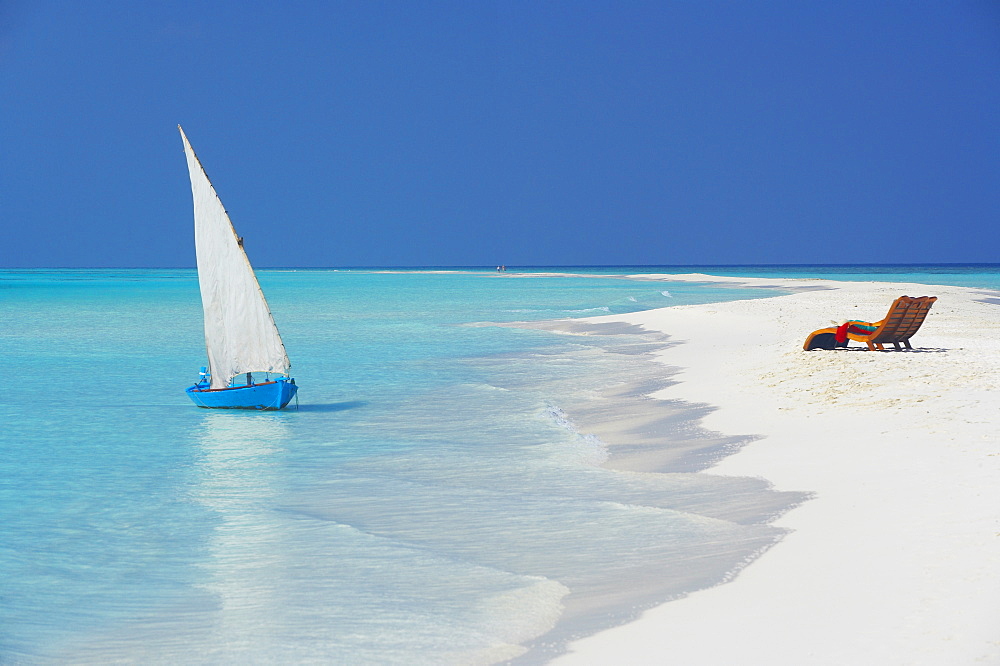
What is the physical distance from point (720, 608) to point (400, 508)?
4849 mm

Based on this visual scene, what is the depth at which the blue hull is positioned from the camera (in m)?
18.5

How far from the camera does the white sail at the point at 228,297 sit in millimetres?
18047

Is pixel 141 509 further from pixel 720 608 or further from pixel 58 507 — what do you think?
pixel 720 608

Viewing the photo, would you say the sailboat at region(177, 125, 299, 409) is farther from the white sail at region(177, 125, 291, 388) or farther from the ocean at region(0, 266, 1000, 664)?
the ocean at region(0, 266, 1000, 664)

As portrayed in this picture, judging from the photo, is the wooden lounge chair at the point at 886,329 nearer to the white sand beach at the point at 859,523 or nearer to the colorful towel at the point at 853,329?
the colorful towel at the point at 853,329

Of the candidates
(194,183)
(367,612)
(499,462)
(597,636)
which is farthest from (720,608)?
(194,183)

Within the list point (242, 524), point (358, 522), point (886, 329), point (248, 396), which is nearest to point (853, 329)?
point (886, 329)

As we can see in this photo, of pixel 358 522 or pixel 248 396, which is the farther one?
pixel 248 396

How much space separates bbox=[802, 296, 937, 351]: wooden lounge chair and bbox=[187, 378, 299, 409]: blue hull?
36.4ft

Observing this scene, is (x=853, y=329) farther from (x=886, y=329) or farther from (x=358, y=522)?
(x=358, y=522)

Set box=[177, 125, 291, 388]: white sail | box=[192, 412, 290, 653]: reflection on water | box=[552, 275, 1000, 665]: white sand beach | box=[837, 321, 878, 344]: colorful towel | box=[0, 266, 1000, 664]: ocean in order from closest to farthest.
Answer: box=[552, 275, 1000, 665]: white sand beach < box=[0, 266, 1000, 664]: ocean < box=[192, 412, 290, 653]: reflection on water < box=[177, 125, 291, 388]: white sail < box=[837, 321, 878, 344]: colorful towel

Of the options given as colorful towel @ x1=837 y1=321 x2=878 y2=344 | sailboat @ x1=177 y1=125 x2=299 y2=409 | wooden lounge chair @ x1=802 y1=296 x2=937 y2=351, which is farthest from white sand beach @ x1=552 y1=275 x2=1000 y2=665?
sailboat @ x1=177 y1=125 x2=299 y2=409

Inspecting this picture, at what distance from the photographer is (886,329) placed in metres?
18.1

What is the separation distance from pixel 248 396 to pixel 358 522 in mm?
9691
